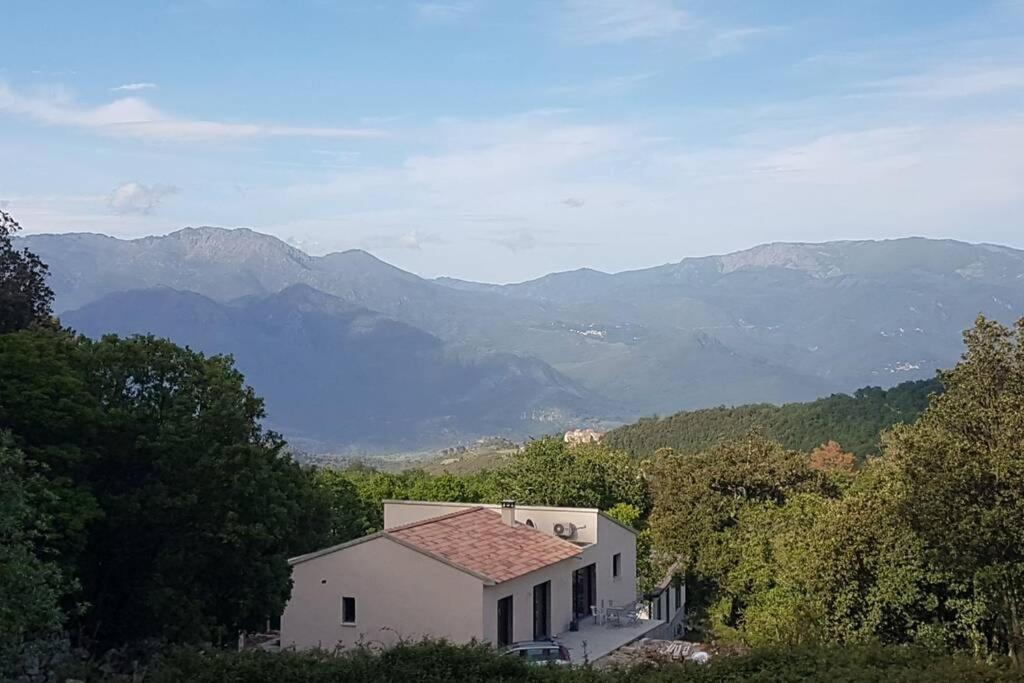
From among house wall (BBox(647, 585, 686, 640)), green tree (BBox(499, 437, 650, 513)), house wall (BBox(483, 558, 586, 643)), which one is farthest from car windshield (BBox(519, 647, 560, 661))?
green tree (BBox(499, 437, 650, 513))

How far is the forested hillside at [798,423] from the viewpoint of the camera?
73.3 meters

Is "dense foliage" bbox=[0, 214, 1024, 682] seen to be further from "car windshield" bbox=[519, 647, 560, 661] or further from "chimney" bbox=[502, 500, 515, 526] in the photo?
"chimney" bbox=[502, 500, 515, 526]

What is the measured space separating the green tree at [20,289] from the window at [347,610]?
10.5 metres

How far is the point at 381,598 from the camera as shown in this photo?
74.6ft

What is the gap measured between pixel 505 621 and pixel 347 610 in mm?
3222

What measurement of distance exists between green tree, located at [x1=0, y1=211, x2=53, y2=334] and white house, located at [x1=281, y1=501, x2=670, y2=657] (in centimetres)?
987

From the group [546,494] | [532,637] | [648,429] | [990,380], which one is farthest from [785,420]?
[990,380]

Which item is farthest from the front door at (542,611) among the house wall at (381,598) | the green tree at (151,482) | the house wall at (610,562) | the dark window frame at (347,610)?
the green tree at (151,482)

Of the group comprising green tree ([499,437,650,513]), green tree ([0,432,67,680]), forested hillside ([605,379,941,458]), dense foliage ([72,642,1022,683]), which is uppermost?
green tree ([0,432,67,680])

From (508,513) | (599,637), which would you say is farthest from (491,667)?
(508,513)

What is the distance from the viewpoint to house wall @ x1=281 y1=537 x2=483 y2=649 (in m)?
22.2

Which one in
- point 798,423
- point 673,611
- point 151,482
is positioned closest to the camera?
point 151,482

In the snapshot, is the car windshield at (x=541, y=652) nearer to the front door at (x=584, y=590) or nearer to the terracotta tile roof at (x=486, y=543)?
the terracotta tile roof at (x=486, y=543)

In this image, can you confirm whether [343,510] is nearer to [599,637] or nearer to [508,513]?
[508,513]
